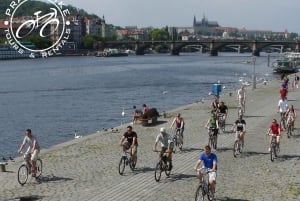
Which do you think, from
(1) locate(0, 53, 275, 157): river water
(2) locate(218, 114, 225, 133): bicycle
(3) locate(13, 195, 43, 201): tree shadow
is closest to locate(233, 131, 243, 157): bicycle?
(2) locate(218, 114, 225, 133): bicycle

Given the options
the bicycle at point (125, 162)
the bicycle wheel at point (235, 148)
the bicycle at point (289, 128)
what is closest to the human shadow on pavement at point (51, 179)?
the bicycle at point (125, 162)

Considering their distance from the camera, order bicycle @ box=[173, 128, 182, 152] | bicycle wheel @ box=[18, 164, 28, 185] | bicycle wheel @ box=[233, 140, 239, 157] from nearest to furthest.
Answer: bicycle wheel @ box=[18, 164, 28, 185], bicycle wheel @ box=[233, 140, 239, 157], bicycle @ box=[173, 128, 182, 152]

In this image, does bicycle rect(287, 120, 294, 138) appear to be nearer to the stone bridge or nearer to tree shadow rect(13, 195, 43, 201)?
tree shadow rect(13, 195, 43, 201)

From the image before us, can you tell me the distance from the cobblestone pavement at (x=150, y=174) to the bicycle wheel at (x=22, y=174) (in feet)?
0.50

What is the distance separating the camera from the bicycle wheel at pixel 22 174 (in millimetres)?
14984

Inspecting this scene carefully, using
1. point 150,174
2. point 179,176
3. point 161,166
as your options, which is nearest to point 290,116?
point 179,176

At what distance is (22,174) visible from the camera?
15.1 meters

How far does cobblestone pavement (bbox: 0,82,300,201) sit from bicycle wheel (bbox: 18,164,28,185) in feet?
0.50

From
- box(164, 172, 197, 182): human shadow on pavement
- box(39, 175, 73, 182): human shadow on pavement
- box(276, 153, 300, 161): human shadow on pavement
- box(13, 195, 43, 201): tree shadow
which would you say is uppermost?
box(13, 195, 43, 201): tree shadow

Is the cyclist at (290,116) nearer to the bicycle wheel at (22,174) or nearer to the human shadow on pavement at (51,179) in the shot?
the human shadow on pavement at (51,179)

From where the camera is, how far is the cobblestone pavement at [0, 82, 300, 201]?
1395cm

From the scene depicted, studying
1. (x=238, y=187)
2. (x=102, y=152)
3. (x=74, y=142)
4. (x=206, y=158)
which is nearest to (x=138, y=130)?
(x=74, y=142)

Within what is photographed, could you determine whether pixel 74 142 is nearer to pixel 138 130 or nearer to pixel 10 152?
pixel 138 130

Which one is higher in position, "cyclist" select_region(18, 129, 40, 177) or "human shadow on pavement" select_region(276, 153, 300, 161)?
"cyclist" select_region(18, 129, 40, 177)
